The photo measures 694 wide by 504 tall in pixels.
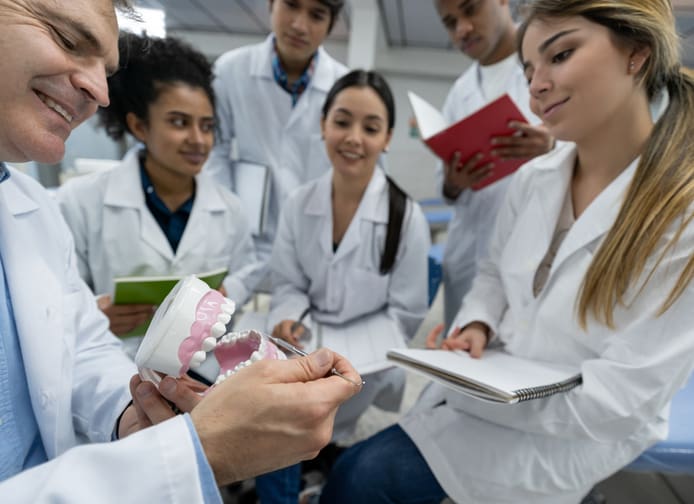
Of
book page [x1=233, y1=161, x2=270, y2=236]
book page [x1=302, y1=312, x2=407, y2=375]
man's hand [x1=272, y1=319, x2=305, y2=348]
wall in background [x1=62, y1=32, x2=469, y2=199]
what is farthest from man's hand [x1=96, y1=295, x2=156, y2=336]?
wall in background [x1=62, y1=32, x2=469, y2=199]

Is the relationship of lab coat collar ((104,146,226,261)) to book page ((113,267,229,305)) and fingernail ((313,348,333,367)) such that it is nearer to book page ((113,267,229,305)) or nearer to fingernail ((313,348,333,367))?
book page ((113,267,229,305))

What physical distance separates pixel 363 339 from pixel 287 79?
110cm

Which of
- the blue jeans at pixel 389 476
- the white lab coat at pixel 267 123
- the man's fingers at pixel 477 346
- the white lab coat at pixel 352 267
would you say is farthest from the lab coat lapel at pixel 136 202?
the man's fingers at pixel 477 346

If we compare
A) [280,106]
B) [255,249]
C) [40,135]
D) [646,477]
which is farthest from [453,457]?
[280,106]

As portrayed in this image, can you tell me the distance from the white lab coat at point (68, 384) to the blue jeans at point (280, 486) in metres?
0.49

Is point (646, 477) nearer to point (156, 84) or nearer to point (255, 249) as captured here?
point (255, 249)

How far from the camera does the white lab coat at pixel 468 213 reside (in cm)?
157

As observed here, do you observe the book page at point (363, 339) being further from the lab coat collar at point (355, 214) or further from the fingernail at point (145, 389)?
the fingernail at point (145, 389)

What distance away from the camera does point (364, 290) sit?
4.53 feet

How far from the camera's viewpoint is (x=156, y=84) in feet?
4.11

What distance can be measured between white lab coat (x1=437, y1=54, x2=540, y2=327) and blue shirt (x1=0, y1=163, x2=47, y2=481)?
1.35 metres

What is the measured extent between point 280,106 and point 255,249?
589 millimetres

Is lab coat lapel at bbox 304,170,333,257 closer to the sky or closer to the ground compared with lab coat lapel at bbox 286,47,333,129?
closer to the ground

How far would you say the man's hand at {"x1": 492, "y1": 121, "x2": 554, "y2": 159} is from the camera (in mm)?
1200
